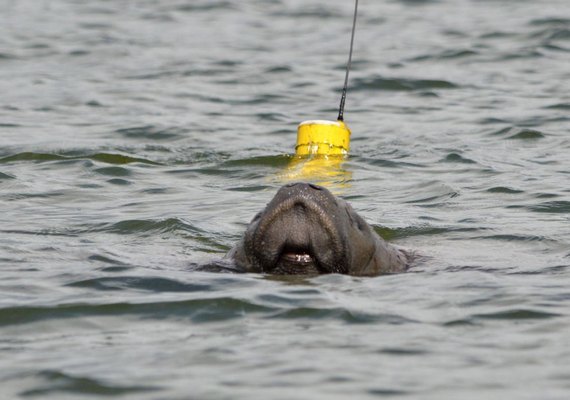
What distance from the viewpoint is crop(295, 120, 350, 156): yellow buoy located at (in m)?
12.5

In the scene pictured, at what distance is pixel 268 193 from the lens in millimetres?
11852

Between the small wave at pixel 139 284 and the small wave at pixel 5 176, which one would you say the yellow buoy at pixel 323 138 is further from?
the small wave at pixel 139 284

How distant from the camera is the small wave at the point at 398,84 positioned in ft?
57.8

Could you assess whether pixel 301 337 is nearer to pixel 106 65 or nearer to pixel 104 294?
pixel 104 294

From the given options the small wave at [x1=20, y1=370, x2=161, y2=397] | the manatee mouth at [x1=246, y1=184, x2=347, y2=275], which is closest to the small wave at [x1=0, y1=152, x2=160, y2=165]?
the manatee mouth at [x1=246, y1=184, x2=347, y2=275]

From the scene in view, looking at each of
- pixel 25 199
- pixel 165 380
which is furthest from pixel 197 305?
pixel 25 199

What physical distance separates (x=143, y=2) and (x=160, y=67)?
6.53 metres

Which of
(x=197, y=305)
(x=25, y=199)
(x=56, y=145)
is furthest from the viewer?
(x=56, y=145)

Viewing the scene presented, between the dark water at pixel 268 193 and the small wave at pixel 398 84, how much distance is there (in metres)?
0.05

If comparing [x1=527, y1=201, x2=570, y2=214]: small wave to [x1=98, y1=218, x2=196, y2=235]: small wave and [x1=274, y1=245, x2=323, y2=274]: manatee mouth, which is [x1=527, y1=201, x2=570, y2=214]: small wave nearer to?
[x1=98, y1=218, x2=196, y2=235]: small wave

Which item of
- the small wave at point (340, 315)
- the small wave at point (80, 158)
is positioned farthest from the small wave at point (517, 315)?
the small wave at point (80, 158)

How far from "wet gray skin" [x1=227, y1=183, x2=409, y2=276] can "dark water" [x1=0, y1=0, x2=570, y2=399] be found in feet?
0.52

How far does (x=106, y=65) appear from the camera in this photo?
64.0 ft

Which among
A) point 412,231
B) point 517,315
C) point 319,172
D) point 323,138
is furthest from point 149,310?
point 323,138
